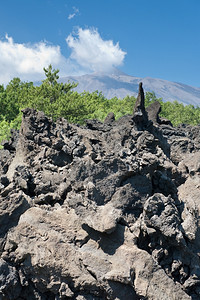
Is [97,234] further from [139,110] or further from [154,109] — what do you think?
[154,109]

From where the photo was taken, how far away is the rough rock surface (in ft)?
15.8

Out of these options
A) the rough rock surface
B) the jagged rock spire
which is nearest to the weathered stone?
the jagged rock spire

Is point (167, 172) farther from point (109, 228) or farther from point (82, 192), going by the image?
point (109, 228)

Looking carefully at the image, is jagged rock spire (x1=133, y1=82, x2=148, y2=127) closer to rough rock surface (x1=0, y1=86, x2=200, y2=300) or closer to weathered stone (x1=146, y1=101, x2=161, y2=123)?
rough rock surface (x1=0, y1=86, x2=200, y2=300)

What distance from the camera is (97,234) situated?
520 centimetres

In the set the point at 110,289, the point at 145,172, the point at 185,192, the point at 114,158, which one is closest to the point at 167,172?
the point at 185,192

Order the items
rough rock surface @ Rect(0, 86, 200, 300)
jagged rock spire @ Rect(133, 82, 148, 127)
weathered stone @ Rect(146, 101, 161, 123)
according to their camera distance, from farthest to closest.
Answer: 1. weathered stone @ Rect(146, 101, 161, 123)
2. jagged rock spire @ Rect(133, 82, 148, 127)
3. rough rock surface @ Rect(0, 86, 200, 300)

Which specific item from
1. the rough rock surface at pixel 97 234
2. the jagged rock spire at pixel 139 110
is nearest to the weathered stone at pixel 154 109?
the jagged rock spire at pixel 139 110

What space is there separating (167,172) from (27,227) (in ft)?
14.3

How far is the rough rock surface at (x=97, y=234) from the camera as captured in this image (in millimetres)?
4816

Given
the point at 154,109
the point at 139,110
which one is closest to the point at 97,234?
the point at 139,110

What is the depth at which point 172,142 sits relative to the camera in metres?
11.6

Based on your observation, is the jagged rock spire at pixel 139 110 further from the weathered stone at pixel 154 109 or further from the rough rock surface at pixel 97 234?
the weathered stone at pixel 154 109

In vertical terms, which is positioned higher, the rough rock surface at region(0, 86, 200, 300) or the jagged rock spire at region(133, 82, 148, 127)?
the jagged rock spire at region(133, 82, 148, 127)
